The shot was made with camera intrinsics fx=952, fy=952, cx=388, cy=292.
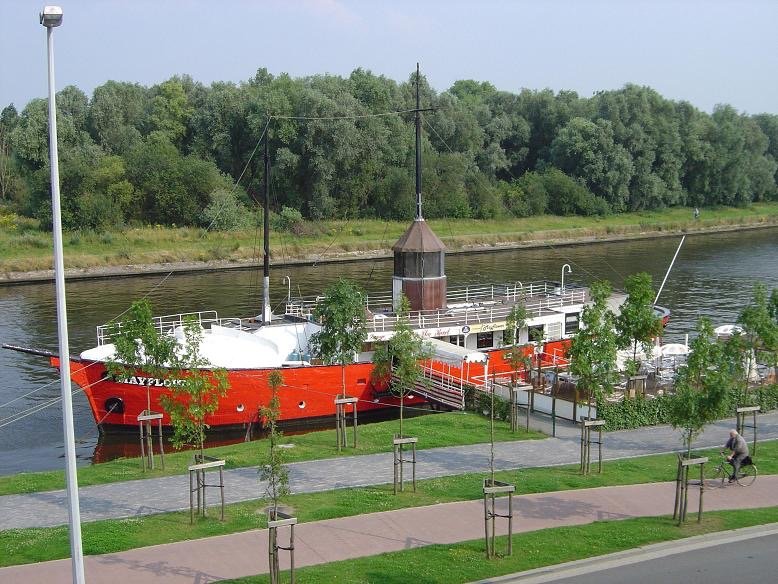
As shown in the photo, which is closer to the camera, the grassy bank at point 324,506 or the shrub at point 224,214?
the grassy bank at point 324,506

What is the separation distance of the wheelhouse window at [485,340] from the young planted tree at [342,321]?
11.9 m

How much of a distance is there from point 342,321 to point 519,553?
11.6 meters

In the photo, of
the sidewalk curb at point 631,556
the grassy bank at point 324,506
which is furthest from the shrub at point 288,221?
the sidewalk curb at point 631,556

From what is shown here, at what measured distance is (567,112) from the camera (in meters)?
116

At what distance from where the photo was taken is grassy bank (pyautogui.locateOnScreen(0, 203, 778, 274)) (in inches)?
2950

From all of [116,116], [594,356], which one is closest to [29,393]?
[594,356]

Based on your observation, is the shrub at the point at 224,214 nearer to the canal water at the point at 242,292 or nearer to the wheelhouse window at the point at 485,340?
the canal water at the point at 242,292

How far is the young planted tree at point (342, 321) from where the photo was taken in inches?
1086

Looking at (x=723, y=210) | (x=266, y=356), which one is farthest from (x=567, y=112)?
(x=266, y=356)

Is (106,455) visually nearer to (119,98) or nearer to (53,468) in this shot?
(53,468)

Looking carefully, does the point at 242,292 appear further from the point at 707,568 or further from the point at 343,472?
the point at 707,568

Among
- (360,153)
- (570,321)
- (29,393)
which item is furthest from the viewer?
(360,153)

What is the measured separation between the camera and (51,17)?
1219 cm

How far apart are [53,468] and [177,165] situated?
208ft
